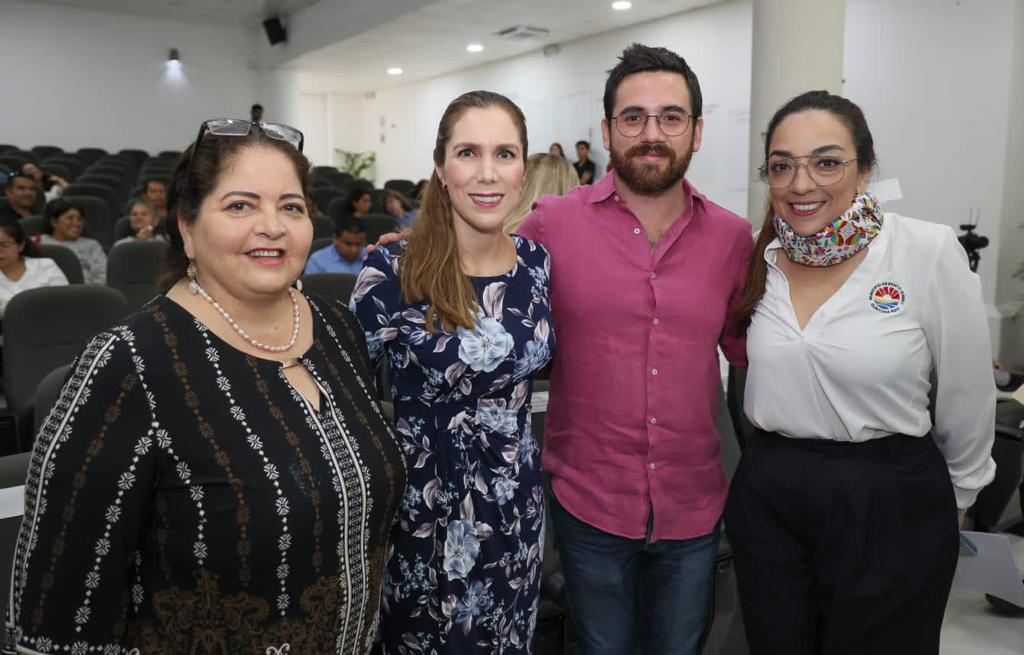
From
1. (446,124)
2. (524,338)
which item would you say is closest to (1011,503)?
(524,338)

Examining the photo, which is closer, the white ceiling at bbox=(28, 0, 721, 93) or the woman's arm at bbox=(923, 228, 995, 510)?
the woman's arm at bbox=(923, 228, 995, 510)

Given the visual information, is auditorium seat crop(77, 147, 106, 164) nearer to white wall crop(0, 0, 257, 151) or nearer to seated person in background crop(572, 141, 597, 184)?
white wall crop(0, 0, 257, 151)

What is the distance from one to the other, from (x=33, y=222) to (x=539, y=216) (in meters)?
5.44

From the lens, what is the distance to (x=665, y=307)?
1.56 meters

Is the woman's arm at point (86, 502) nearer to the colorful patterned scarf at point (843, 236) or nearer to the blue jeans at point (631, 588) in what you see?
the blue jeans at point (631, 588)

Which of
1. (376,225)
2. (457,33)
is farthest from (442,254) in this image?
(457,33)

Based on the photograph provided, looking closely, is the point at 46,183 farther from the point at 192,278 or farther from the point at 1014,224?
the point at 1014,224

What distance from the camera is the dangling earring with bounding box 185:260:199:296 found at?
115 centimetres

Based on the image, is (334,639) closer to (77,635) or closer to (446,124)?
(77,635)

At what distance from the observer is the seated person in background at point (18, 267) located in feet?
13.5

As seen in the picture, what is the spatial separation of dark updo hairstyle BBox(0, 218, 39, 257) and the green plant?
12426 millimetres

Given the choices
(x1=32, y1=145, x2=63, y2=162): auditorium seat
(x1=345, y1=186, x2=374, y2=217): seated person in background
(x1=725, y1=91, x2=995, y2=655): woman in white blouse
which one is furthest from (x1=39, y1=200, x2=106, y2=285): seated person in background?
(x1=32, y1=145, x2=63, y2=162): auditorium seat

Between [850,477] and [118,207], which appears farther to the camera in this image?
[118,207]

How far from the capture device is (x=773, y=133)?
1.55m
